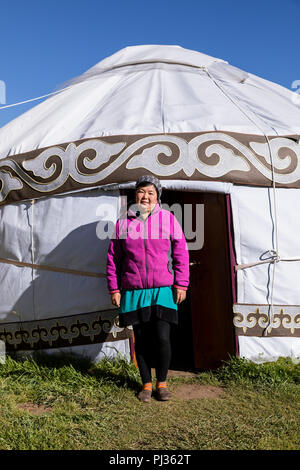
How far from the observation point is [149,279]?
283 centimetres

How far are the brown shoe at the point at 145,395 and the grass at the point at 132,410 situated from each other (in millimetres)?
37

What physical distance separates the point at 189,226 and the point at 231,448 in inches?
68.2

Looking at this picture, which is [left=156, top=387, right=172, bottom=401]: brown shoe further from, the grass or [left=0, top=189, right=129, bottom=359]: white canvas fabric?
[left=0, top=189, right=129, bottom=359]: white canvas fabric

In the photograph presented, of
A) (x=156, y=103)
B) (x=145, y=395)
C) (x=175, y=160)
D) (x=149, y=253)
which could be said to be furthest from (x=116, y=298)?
(x=156, y=103)

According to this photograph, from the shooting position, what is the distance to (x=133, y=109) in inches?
147

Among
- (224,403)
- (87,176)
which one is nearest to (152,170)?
(87,176)

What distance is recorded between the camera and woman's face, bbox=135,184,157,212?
9.51ft

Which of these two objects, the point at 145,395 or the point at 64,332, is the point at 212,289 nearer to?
the point at 145,395

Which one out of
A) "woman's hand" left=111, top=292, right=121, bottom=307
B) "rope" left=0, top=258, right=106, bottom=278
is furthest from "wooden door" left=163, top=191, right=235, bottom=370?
"woman's hand" left=111, top=292, right=121, bottom=307

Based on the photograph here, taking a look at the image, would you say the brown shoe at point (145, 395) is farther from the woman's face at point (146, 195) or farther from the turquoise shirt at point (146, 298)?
the woman's face at point (146, 195)

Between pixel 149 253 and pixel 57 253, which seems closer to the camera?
pixel 149 253

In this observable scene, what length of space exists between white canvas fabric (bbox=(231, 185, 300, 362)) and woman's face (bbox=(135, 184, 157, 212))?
29.0 inches

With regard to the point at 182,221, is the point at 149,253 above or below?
below

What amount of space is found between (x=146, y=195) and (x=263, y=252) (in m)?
1.06
